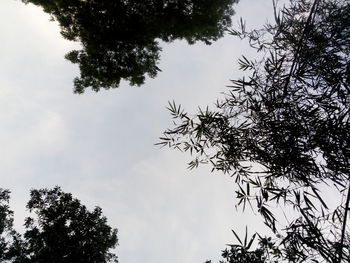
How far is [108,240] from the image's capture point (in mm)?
11961

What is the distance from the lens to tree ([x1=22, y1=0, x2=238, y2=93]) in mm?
8727

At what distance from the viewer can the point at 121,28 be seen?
8.91m

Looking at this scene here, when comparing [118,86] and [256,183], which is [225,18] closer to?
[118,86]

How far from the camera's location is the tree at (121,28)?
873 centimetres

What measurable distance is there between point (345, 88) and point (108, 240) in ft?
34.0

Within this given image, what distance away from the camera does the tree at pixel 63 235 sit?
11023mm

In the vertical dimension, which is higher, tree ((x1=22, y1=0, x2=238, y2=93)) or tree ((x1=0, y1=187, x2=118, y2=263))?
tree ((x1=22, y1=0, x2=238, y2=93))

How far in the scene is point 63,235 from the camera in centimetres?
1123

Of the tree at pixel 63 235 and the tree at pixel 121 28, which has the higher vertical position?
the tree at pixel 121 28

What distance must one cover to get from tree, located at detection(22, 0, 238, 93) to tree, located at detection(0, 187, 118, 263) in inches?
191

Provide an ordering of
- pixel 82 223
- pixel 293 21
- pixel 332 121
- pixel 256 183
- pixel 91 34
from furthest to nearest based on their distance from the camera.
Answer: pixel 82 223 < pixel 91 34 < pixel 293 21 < pixel 256 183 < pixel 332 121

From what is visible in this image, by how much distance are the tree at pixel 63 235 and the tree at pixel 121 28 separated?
15.9 ft

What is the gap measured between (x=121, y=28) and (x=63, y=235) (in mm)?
7456

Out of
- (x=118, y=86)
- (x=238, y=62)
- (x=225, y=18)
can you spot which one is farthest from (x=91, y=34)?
(x=238, y=62)
